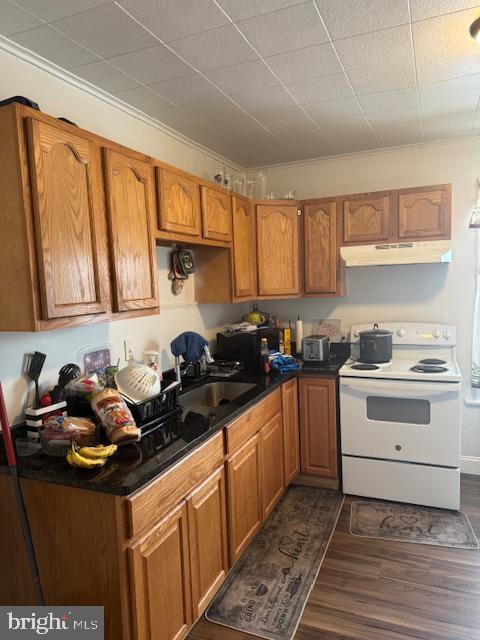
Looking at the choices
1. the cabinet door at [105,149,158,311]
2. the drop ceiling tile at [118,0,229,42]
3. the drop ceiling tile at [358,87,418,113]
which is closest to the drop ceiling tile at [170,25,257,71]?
the drop ceiling tile at [118,0,229,42]

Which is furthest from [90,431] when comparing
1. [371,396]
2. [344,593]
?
[371,396]

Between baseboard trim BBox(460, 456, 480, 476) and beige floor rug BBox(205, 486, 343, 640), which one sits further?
baseboard trim BBox(460, 456, 480, 476)

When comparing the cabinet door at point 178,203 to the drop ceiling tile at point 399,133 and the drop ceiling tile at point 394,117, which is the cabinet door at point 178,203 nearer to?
the drop ceiling tile at point 394,117

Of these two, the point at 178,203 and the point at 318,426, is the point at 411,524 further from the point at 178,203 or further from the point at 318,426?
the point at 178,203

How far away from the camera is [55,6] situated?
147 centimetres

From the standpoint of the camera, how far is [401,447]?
2.76 m

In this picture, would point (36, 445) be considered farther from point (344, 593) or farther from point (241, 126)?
point (241, 126)

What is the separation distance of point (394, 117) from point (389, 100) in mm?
294

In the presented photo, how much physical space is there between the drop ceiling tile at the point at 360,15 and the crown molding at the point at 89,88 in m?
1.13

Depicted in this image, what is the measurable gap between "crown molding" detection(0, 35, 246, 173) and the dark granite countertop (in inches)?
61.8

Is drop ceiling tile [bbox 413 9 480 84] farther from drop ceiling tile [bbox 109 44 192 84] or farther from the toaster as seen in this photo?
→ the toaster

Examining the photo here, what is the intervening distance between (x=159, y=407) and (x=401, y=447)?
5.56 ft

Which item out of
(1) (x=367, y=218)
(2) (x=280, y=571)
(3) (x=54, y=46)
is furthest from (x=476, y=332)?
(3) (x=54, y=46)

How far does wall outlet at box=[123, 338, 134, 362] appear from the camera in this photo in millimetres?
2342
